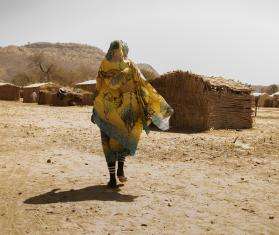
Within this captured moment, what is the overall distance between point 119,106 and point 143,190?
1.23m

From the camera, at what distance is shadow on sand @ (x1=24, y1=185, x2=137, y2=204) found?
559 centimetres

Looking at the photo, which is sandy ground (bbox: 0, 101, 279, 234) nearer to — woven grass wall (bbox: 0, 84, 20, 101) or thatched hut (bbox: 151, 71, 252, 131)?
thatched hut (bbox: 151, 71, 252, 131)

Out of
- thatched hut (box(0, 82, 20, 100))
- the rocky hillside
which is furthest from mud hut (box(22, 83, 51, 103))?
the rocky hillside

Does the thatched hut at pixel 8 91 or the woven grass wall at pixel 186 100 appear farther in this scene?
the thatched hut at pixel 8 91

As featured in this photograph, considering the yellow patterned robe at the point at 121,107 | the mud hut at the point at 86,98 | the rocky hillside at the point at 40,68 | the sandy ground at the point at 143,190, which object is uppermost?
the rocky hillside at the point at 40,68

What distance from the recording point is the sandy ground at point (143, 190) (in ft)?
15.5

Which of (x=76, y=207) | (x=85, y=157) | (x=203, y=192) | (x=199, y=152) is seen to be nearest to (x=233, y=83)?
(x=199, y=152)

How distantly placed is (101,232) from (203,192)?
219 cm

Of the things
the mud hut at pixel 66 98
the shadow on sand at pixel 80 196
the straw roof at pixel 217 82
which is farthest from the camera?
the mud hut at pixel 66 98

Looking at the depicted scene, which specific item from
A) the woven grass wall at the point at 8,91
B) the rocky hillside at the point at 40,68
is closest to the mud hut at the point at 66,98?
the woven grass wall at the point at 8,91

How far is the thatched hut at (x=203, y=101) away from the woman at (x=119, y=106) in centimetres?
903

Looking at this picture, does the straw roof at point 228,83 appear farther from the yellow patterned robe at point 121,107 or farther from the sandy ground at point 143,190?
the yellow patterned robe at point 121,107

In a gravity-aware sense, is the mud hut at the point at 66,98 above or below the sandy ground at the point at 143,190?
above

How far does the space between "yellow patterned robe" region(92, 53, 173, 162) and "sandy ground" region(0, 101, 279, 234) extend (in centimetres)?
66
